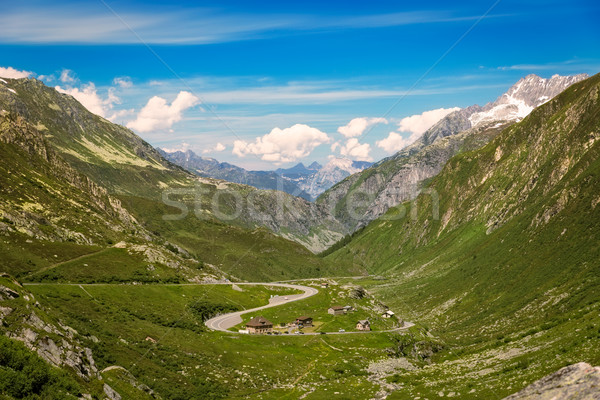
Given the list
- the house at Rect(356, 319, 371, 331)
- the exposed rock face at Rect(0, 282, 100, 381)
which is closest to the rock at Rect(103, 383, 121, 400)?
the exposed rock face at Rect(0, 282, 100, 381)

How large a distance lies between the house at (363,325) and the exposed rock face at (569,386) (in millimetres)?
94293

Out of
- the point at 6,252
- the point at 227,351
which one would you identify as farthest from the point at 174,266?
the point at 227,351

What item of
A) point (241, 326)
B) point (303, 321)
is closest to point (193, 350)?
point (241, 326)

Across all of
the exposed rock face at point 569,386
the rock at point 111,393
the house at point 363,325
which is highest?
the exposed rock face at point 569,386

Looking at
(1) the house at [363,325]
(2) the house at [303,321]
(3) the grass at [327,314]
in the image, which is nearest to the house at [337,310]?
(3) the grass at [327,314]

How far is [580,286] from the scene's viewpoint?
125 m

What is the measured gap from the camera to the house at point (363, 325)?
5240 inches

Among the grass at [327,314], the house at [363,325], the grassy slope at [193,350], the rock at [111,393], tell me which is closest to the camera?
the rock at [111,393]

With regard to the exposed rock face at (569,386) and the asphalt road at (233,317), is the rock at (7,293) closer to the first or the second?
the exposed rock face at (569,386)

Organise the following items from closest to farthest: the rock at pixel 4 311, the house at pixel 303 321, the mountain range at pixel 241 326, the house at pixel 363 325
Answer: the rock at pixel 4 311, the mountain range at pixel 241 326, the house at pixel 303 321, the house at pixel 363 325

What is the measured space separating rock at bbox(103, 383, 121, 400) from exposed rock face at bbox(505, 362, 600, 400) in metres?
41.3

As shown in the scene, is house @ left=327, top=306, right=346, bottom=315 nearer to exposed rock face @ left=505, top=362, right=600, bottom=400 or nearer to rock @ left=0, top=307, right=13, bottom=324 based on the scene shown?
exposed rock face @ left=505, top=362, right=600, bottom=400

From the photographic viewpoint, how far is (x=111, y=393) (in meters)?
50.2

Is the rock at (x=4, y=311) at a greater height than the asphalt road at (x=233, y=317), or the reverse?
the rock at (x=4, y=311)
